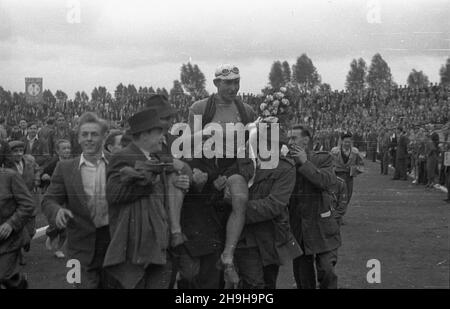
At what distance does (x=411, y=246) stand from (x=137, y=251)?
5.19 m

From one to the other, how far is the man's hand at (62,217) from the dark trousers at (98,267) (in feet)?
0.80

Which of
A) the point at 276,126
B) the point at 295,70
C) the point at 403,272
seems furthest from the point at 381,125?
the point at 276,126

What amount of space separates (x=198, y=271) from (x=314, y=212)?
1.10m

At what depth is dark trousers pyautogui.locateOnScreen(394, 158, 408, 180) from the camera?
17.3 m

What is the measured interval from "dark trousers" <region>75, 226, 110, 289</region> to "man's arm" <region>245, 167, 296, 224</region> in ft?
3.00

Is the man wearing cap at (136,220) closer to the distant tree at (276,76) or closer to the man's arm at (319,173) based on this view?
the man's arm at (319,173)

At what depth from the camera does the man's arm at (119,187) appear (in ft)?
14.4

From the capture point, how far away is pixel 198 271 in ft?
16.5

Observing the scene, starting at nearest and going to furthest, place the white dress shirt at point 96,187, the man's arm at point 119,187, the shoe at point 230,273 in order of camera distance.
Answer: the man's arm at point 119,187
the white dress shirt at point 96,187
the shoe at point 230,273

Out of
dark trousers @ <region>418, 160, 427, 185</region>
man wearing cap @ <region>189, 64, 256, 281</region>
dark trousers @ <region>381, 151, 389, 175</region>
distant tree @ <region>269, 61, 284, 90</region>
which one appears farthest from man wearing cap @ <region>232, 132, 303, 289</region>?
dark trousers @ <region>418, 160, 427, 185</region>

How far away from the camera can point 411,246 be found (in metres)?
8.86

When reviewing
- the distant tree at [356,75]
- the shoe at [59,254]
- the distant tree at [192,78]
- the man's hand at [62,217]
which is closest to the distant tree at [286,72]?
the distant tree at [356,75]

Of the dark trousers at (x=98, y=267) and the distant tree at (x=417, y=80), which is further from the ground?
the distant tree at (x=417, y=80)
